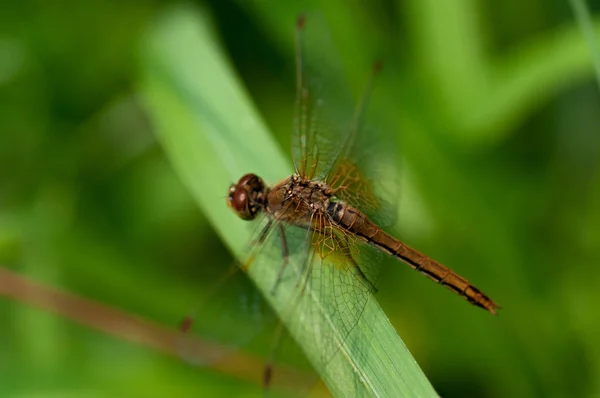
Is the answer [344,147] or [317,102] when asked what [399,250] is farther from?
[317,102]

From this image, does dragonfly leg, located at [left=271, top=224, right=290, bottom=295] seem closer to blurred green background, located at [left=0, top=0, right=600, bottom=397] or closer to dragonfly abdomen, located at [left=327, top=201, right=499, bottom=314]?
dragonfly abdomen, located at [left=327, top=201, right=499, bottom=314]

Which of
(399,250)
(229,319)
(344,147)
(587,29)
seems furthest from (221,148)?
(587,29)

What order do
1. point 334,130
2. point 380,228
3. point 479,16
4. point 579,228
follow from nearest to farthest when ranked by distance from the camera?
point 380,228 → point 334,130 → point 579,228 → point 479,16

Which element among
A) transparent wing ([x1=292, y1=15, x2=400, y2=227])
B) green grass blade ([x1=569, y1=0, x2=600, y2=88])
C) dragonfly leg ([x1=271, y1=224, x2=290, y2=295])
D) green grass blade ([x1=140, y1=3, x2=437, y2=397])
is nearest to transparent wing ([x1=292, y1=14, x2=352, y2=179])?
transparent wing ([x1=292, y1=15, x2=400, y2=227])

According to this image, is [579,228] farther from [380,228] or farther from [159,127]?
[159,127]

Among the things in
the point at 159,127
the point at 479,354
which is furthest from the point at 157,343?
the point at 479,354

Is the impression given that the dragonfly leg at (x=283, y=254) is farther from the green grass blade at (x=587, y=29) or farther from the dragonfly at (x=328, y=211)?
the green grass blade at (x=587, y=29)

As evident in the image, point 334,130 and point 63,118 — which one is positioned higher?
point 63,118
